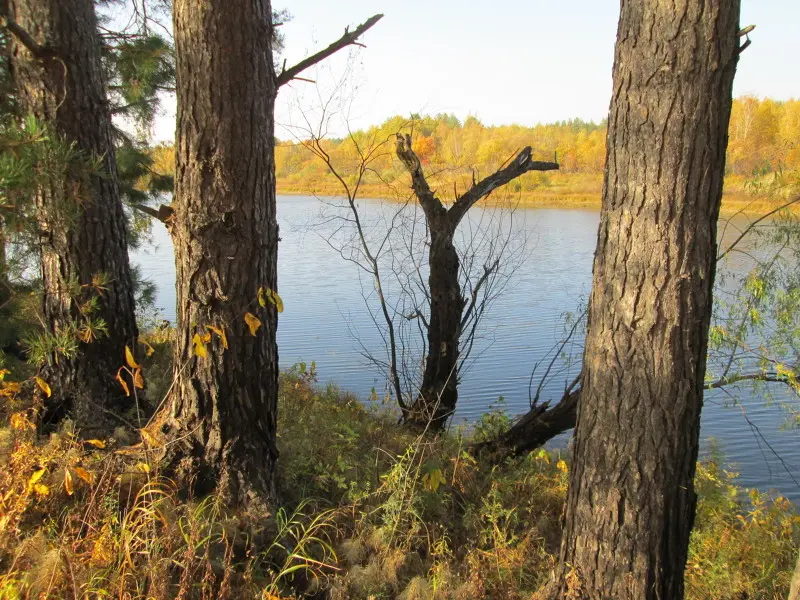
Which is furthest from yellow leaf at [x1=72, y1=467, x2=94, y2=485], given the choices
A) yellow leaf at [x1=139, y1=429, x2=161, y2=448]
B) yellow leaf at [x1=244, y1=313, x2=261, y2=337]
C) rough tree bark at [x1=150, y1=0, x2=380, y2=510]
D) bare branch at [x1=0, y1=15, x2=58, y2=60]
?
bare branch at [x1=0, y1=15, x2=58, y2=60]

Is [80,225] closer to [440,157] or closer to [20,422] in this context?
[20,422]

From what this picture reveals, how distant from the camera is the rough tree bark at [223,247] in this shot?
3080mm

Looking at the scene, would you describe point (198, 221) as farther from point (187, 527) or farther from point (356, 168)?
point (356, 168)

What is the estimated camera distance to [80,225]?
3.69 meters

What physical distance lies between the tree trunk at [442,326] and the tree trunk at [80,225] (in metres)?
2.73

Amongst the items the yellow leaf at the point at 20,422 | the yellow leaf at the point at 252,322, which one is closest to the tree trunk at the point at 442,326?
the yellow leaf at the point at 252,322

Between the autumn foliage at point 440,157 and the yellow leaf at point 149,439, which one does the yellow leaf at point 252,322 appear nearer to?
the yellow leaf at point 149,439

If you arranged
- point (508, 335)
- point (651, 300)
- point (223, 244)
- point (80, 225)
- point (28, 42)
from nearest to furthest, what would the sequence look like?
point (651, 300) → point (223, 244) → point (28, 42) → point (80, 225) → point (508, 335)

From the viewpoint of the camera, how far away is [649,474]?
8.84 feet

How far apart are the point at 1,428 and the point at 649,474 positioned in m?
3.23

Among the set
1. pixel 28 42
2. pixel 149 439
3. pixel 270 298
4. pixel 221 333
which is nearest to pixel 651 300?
pixel 270 298

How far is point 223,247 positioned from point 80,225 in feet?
3.63

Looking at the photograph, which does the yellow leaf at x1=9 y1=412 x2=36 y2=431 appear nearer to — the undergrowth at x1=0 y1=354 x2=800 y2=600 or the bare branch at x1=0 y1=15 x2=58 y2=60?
the undergrowth at x1=0 y1=354 x2=800 y2=600

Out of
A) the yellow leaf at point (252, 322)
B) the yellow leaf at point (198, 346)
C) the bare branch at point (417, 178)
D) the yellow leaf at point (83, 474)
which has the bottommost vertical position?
the yellow leaf at point (83, 474)
